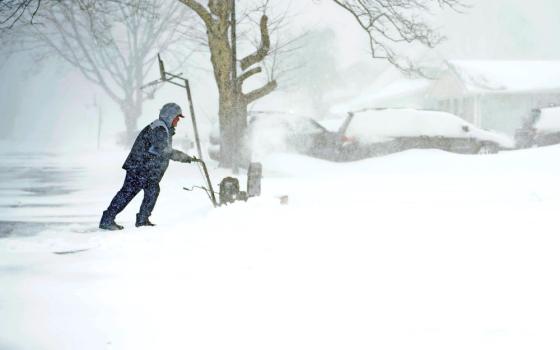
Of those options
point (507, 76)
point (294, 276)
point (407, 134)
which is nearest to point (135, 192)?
point (294, 276)

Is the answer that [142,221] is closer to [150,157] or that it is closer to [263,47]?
[150,157]

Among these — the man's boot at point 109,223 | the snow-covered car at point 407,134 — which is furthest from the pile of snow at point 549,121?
the man's boot at point 109,223

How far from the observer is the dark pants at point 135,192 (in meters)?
6.54

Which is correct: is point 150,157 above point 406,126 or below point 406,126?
below

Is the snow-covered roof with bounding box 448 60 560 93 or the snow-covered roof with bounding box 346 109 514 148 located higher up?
the snow-covered roof with bounding box 448 60 560 93

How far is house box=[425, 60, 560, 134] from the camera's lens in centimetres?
2872

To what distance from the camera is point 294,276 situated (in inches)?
176

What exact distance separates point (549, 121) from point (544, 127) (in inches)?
9.2

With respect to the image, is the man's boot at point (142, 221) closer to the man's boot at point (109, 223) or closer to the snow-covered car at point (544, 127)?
the man's boot at point (109, 223)

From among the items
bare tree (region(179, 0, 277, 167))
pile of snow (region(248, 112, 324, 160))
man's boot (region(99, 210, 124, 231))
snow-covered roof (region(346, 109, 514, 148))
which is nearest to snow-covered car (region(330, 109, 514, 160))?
snow-covered roof (region(346, 109, 514, 148))

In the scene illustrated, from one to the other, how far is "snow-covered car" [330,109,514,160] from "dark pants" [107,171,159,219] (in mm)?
8030

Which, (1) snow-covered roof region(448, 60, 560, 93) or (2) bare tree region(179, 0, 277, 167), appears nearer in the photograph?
(2) bare tree region(179, 0, 277, 167)

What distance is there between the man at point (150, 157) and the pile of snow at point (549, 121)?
14627 millimetres

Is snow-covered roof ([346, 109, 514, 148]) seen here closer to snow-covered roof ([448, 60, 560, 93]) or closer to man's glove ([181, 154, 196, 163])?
man's glove ([181, 154, 196, 163])
